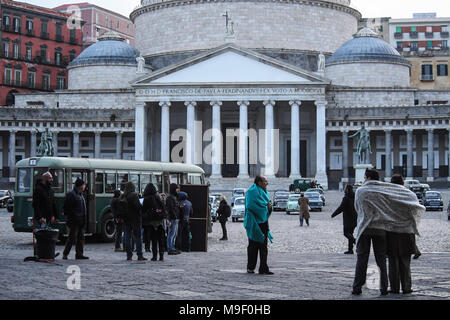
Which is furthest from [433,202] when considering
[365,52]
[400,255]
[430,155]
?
[400,255]

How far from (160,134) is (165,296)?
6765 centimetres

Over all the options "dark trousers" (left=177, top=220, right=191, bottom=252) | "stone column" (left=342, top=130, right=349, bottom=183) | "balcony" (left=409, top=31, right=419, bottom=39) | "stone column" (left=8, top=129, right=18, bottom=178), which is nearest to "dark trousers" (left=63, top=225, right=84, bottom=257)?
"dark trousers" (left=177, top=220, right=191, bottom=252)

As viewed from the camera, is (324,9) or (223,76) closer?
(223,76)

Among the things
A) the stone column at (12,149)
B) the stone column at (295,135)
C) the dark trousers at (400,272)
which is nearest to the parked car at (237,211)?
the dark trousers at (400,272)

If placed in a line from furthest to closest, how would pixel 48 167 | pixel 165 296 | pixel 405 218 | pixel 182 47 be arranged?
pixel 182 47 → pixel 48 167 → pixel 405 218 → pixel 165 296

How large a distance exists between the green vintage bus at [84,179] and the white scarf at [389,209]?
49.8 ft

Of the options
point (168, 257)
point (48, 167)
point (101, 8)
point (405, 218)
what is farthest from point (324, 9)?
point (405, 218)

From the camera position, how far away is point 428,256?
21516mm

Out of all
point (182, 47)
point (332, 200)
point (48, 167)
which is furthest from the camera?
point (182, 47)

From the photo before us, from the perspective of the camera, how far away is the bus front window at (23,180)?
27812mm

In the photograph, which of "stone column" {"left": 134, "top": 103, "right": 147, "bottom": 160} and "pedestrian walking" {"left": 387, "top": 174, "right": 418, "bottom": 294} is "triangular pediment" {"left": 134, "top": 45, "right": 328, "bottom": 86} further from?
"pedestrian walking" {"left": 387, "top": 174, "right": 418, "bottom": 294}

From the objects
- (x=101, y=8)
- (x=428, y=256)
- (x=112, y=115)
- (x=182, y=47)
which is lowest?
(x=428, y=256)

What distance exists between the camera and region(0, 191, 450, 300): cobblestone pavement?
12.9 meters

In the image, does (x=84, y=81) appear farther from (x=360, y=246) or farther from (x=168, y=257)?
(x=360, y=246)
